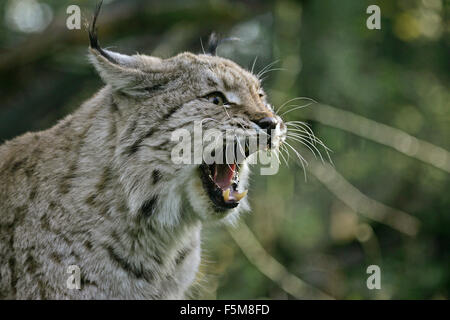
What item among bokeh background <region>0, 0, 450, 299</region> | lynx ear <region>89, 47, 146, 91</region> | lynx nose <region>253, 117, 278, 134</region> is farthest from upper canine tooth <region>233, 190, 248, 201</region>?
bokeh background <region>0, 0, 450, 299</region>

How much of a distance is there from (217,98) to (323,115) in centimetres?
345

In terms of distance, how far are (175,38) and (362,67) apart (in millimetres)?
2854

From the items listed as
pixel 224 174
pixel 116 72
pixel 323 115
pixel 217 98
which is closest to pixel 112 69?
pixel 116 72

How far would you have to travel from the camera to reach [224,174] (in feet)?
16.3

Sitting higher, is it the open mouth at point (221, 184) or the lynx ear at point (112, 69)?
the lynx ear at point (112, 69)

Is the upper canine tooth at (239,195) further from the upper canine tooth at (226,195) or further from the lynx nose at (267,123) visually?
the lynx nose at (267,123)

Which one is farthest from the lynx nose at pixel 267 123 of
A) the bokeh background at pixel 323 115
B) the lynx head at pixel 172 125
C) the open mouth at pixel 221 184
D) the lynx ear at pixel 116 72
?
the bokeh background at pixel 323 115

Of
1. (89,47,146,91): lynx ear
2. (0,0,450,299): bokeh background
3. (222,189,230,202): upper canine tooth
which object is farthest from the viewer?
(0,0,450,299): bokeh background

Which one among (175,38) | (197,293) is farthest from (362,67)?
(197,293)

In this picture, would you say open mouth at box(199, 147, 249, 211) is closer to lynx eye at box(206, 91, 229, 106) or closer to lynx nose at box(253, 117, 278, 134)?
lynx nose at box(253, 117, 278, 134)

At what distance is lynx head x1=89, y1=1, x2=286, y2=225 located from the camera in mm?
4773

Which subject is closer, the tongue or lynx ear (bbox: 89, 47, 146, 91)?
lynx ear (bbox: 89, 47, 146, 91)

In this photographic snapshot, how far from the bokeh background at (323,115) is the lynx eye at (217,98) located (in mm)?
3059

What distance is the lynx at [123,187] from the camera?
477cm
